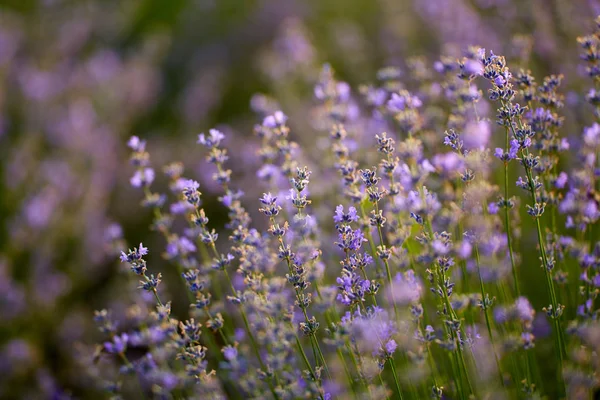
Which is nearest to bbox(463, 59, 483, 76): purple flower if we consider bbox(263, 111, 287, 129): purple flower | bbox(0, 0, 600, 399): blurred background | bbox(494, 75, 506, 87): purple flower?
bbox(494, 75, 506, 87): purple flower

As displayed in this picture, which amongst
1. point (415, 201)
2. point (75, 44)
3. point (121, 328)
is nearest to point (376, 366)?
point (415, 201)

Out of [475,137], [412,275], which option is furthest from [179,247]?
[475,137]

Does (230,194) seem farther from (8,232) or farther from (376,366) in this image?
(8,232)

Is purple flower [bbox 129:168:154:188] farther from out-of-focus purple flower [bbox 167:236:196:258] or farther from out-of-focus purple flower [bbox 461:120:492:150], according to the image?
out-of-focus purple flower [bbox 461:120:492:150]

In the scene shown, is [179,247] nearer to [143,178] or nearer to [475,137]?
[143,178]

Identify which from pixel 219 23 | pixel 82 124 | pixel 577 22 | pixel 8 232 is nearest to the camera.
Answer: pixel 577 22

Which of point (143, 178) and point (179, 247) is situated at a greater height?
point (143, 178)

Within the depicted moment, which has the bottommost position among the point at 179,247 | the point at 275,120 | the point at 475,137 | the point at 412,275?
the point at 412,275

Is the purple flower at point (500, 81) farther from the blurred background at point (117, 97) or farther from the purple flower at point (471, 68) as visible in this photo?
the blurred background at point (117, 97)
